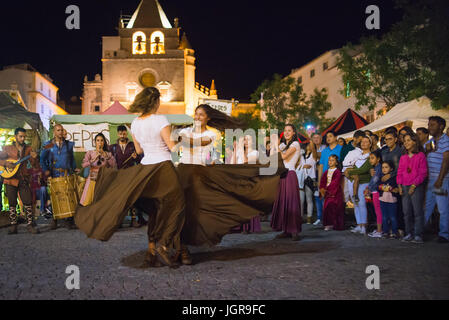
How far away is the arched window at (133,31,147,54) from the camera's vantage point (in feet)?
189

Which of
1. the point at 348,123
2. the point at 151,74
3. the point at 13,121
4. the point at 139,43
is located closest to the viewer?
the point at 13,121

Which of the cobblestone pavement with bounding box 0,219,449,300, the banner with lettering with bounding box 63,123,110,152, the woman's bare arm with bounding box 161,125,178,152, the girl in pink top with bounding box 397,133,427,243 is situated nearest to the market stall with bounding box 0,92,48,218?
the banner with lettering with bounding box 63,123,110,152

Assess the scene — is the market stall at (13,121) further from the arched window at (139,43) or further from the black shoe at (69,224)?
the arched window at (139,43)

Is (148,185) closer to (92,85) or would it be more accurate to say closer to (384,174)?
(384,174)

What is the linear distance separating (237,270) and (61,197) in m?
5.40

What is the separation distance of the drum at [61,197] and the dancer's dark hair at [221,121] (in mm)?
4182

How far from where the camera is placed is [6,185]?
330 inches

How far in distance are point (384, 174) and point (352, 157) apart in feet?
4.31

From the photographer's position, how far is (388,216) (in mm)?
7797

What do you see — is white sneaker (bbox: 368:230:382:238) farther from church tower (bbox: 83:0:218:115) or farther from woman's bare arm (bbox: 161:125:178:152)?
church tower (bbox: 83:0:218:115)

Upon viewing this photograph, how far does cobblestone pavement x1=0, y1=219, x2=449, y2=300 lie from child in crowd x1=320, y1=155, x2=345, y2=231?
1.45 metres

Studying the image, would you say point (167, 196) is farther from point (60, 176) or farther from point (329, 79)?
point (329, 79)

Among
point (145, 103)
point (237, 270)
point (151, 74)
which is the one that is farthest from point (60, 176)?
point (151, 74)

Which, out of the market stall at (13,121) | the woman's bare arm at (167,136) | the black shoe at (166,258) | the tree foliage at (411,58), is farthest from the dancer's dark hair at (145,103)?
the tree foliage at (411,58)
